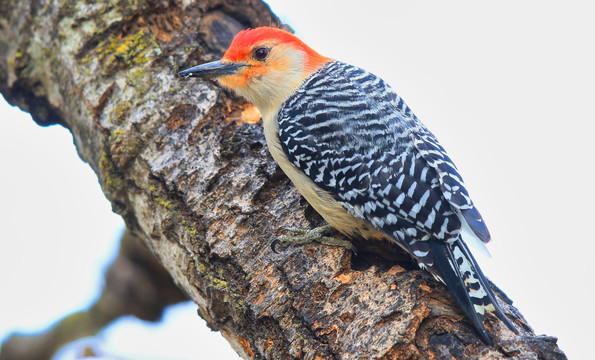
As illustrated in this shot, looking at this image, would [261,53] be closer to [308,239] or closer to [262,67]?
[262,67]

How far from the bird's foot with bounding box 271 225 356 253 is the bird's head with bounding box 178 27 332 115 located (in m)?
1.13

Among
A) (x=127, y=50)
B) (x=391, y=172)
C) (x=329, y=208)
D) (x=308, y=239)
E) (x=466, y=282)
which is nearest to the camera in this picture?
(x=466, y=282)

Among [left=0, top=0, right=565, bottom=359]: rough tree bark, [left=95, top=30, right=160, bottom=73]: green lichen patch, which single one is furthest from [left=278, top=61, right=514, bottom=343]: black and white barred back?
[left=95, top=30, right=160, bottom=73]: green lichen patch

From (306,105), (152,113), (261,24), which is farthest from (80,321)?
(261,24)

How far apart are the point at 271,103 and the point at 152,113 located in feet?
2.87

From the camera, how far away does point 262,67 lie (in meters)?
4.40

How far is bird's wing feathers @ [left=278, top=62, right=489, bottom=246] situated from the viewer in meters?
3.37

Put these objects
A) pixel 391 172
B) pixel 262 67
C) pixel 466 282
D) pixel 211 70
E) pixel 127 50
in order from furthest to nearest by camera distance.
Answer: pixel 262 67
pixel 127 50
pixel 211 70
pixel 391 172
pixel 466 282

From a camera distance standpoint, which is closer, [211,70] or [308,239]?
[308,239]

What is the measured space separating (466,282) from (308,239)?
36.2 inches

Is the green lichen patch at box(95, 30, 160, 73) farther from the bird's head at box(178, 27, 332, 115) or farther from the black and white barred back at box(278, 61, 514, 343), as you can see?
the black and white barred back at box(278, 61, 514, 343)

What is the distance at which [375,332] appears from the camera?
271cm

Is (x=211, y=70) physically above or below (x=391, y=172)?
below

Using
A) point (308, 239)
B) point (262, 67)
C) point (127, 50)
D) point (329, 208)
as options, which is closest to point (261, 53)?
point (262, 67)
